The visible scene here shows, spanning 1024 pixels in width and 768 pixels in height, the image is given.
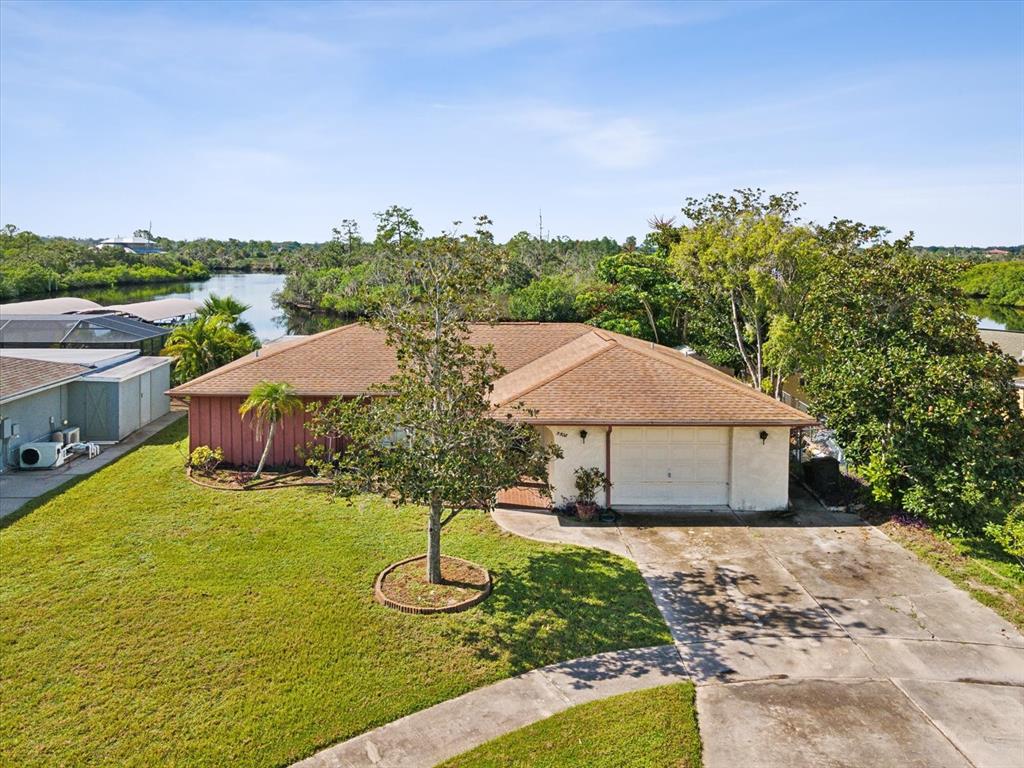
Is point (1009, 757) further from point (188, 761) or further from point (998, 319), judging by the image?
point (998, 319)

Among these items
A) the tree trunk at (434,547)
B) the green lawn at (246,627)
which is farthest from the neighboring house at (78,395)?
the tree trunk at (434,547)

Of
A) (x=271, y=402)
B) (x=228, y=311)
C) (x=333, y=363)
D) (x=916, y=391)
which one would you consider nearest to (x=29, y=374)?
(x=271, y=402)

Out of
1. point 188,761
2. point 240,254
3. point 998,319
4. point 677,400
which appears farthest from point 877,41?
point 240,254

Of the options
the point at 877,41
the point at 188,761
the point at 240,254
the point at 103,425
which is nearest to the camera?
the point at 188,761

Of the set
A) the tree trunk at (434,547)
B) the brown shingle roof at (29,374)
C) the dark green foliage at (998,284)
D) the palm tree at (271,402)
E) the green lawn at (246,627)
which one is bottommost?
the green lawn at (246,627)

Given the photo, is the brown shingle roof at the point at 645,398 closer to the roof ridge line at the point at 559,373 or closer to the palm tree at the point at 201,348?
the roof ridge line at the point at 559,373

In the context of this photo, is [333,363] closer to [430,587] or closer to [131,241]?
[430,587]
